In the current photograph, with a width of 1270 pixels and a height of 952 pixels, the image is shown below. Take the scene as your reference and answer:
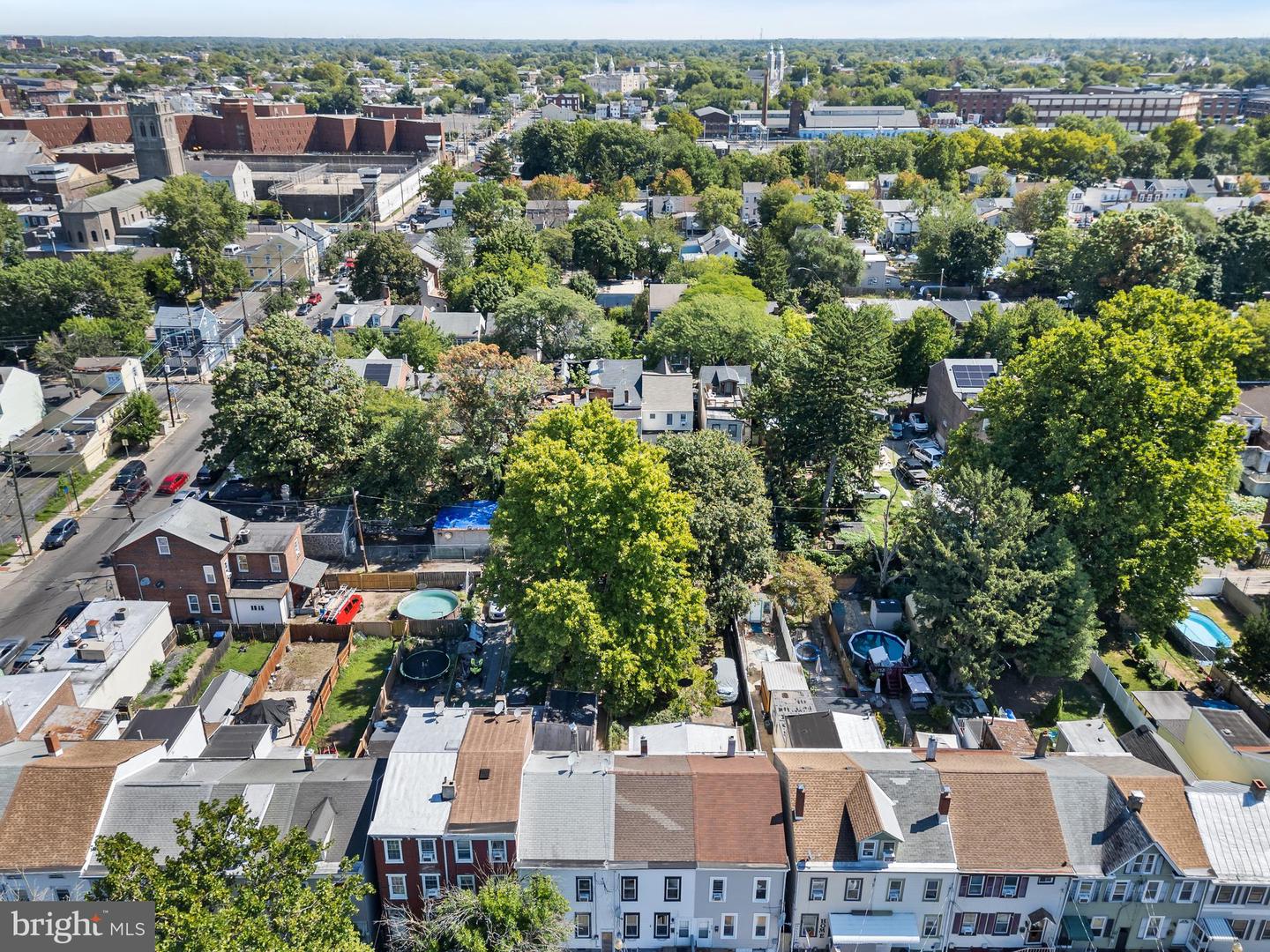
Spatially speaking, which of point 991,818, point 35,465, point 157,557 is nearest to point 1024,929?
point 991,818

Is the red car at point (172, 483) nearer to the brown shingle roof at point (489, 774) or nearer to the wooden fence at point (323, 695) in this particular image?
the wooden fence at point (323, 695)

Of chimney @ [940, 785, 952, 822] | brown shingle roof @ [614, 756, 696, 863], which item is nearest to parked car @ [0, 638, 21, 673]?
brown shingle roof @ [614, 756, 696, 863]

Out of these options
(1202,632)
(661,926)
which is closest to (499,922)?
(661,926)

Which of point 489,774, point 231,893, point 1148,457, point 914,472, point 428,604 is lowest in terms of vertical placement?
A: point 428,604

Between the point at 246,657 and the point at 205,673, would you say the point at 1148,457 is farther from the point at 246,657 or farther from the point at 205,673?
the point at 205,673

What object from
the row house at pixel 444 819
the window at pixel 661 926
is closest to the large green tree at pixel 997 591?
the window at pixel 661 926
